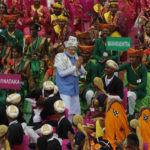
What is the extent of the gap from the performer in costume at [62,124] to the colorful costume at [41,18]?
17.4 feet

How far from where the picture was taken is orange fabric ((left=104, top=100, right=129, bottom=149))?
670 cm

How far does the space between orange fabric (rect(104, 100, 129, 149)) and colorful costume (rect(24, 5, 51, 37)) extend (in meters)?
5.67

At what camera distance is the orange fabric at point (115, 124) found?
6.70 metres

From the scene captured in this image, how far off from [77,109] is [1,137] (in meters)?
3.34

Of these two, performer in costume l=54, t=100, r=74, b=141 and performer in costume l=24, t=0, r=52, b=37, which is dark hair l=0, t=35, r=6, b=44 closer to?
performer in costume l=24, t=0, r=52, b=37

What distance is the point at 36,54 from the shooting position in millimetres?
10773

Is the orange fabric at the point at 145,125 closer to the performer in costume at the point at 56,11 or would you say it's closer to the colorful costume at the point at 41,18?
the performer in costume at the point at 56,11

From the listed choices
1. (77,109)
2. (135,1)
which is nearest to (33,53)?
(77,109)

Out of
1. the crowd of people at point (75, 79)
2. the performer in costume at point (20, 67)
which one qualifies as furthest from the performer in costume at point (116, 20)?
the performer in costume at point (20, 67)

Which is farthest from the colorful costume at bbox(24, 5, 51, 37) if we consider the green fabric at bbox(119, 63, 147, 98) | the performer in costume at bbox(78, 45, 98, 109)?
the green fabric at bbox(119, 63, 147, 98)

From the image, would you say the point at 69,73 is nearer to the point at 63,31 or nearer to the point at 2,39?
the point at 2,39

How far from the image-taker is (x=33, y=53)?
10.8 meters

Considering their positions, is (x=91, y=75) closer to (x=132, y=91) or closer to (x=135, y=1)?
(x=132, y=91)

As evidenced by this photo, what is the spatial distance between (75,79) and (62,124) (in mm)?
2216
